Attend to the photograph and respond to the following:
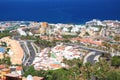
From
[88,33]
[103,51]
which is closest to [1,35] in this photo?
[88,33]

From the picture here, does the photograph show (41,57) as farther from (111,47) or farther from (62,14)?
(62,14)

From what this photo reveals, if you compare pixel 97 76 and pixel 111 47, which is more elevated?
pixel 111 47

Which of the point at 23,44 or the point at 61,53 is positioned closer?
the point at 61,53

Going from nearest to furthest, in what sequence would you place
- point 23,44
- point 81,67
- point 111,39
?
point 81,67
point 23,44
point 111,39

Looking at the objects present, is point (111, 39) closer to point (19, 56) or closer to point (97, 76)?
point (19, 56)

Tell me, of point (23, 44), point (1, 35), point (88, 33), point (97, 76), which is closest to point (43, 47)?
point (23, 44)

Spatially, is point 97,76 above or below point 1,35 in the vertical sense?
below

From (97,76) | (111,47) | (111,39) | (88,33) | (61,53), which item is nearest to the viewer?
(97,76)

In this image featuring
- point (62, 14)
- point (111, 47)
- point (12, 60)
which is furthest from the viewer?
point (62, 14)

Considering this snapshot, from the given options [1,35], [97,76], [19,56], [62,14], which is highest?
[62,14]
